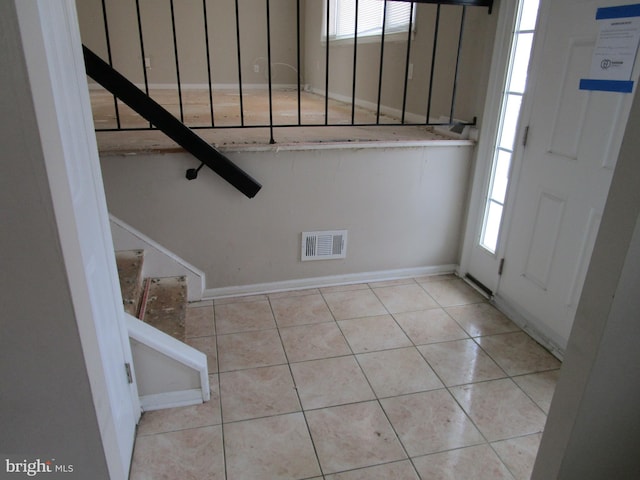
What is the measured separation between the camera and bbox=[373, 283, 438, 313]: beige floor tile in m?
2.60

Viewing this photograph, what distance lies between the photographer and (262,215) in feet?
8.30

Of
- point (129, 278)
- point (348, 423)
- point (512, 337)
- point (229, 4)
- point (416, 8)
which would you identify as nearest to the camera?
point (348, 423)

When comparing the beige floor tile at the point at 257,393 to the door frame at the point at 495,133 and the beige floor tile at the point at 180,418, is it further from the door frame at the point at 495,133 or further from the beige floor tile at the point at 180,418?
the door frame at the point at 495,133


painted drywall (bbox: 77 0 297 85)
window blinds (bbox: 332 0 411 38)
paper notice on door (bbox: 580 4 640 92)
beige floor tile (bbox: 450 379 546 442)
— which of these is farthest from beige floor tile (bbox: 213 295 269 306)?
painted drywall (bbox: 77 0 297 85)

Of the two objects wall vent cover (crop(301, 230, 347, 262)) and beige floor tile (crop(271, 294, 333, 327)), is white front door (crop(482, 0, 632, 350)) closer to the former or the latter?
wall vent cover (crop(301, 230, 347, 262))

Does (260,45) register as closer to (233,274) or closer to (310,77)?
(310,77)

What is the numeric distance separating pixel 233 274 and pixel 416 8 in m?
2.21

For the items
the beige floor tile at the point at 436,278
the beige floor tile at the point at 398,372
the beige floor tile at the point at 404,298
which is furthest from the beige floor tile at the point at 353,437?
the beige floor tile at the point at 436,278

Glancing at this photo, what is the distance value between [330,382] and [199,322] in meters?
0.85

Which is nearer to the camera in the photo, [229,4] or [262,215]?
[262,215]

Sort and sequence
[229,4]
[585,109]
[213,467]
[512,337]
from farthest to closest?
1. [229,4]
2. [512,337]
3. [585,109]
4. [213,467]

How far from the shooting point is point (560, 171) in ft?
6.90

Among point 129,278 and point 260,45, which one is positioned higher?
point 260,45

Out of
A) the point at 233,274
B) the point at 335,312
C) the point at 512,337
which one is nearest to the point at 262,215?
the point at 233,274
